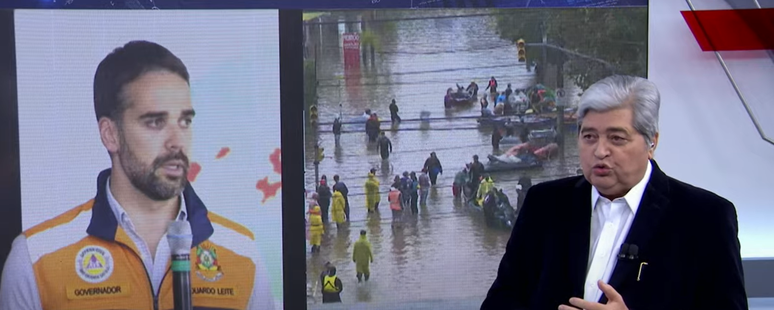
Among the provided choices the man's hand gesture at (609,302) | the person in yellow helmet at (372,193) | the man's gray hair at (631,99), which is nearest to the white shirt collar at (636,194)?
the man's gray hair at (631,99)

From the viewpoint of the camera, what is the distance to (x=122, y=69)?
3191 mm

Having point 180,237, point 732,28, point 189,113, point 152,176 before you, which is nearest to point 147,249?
point 180,237

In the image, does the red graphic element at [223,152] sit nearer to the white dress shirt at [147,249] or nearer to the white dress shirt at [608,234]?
the white dress shirt at [147,249]

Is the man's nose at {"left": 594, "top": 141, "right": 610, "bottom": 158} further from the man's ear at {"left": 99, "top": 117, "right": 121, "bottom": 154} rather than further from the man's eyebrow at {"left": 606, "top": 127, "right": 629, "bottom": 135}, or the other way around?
the man's ear at {"left": 99, "top": 117, "right": 121, "bottom": 154}

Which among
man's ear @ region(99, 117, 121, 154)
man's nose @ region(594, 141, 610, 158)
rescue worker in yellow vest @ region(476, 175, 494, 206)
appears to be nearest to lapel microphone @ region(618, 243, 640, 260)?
man's nose @ region(594, 141, 610, 158)

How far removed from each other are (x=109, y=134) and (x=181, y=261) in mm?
530

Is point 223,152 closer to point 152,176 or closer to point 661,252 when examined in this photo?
point 152,176

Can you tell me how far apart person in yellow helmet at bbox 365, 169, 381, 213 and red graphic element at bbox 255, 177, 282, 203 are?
333 mm

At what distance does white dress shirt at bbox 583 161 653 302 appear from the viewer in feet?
6.72

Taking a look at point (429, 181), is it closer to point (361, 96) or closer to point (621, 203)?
point (361, 96)

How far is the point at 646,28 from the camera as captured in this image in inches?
134

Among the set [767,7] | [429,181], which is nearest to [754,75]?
[767,7]

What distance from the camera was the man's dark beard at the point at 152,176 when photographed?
→ 323 centimetres

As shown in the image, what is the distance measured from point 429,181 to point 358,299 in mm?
524
